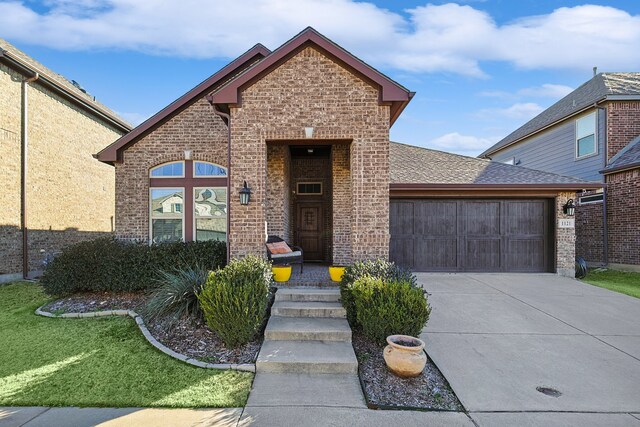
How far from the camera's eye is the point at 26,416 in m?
3.43

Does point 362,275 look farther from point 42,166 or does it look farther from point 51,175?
point 51,175

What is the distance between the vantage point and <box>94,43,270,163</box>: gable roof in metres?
9.32

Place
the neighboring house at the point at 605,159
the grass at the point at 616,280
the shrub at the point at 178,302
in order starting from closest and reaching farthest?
1. the shrub at the point at 178,302
2. the grass at the point at 616,280
3. the neighboring house at the point at 605,159

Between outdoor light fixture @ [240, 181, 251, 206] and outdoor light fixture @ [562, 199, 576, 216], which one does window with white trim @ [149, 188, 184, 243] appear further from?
outdoor light fixture @ [562, 199, 576, 216]

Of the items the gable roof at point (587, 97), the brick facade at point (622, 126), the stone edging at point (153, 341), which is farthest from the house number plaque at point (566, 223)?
the stone edging at point (153, 341)

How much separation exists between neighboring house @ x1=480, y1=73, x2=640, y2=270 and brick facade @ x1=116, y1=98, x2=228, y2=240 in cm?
1318

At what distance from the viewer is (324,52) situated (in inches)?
273

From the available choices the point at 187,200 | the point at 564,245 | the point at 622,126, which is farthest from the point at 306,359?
the point at 622,126

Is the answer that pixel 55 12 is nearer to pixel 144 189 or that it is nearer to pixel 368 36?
pixel 144 189

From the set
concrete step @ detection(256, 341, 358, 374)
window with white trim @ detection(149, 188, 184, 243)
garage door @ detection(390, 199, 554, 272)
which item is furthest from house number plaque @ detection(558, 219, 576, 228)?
window with white trim @ detection(149, 188, 184, 243)

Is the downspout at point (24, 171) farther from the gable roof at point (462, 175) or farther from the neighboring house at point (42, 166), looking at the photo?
the gable roof at point (462, 175)

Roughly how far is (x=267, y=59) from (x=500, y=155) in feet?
57.0

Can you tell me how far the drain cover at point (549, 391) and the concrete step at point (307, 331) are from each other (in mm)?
A: 2404

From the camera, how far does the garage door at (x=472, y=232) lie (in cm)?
1006
